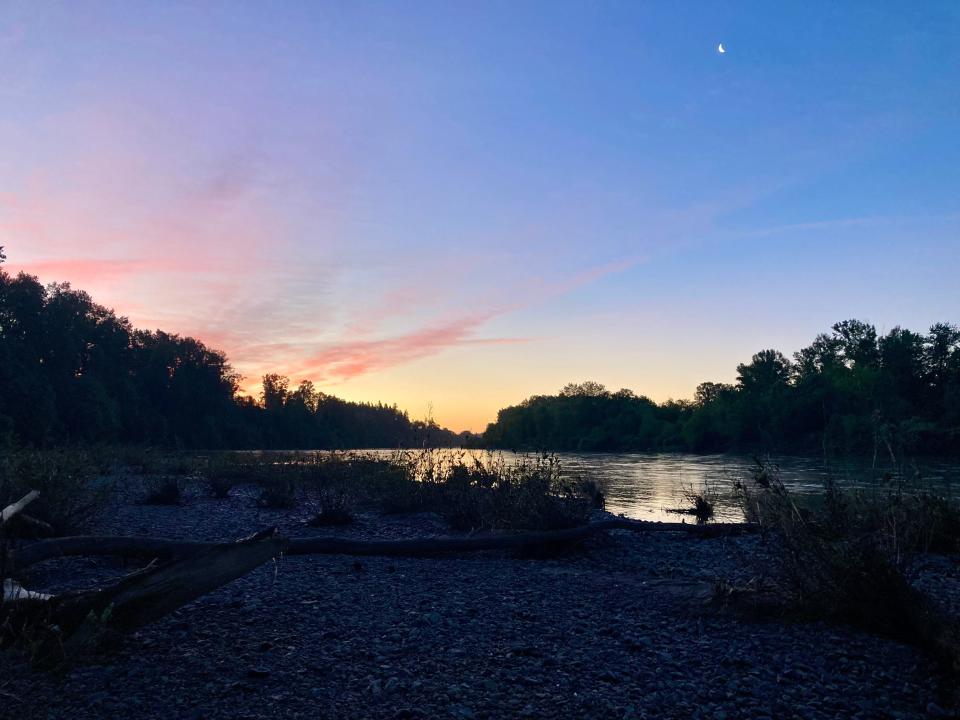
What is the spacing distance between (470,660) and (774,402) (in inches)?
3184

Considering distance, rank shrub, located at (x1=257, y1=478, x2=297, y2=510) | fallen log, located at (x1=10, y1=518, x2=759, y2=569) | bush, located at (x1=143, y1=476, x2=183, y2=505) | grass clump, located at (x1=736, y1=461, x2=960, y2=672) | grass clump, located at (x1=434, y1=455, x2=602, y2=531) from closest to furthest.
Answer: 1. grass clump, located at (x1=736, y1=461, x2=960, y2=672)
2. fallen log, located at (x1=10, y1=518, x2=759, y2=569)
3. grass clump, located at (x1=434, y1=455, x2=602, y2=531)
4. shrub, located at (x1=257, y1=478, x2=297, y2=510)
5. bush, located at (x1=143, y1=476, x2=183, y2=505)

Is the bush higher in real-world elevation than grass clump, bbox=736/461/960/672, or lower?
lower

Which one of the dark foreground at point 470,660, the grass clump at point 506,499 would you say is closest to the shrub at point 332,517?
the grass clump at point 506,499

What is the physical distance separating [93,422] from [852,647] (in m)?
63.3

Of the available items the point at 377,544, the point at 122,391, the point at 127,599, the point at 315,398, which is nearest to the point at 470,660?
the point at 127,599

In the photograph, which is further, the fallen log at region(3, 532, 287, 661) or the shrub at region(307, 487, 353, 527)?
the shrub at region(307, 487, 353, 527)

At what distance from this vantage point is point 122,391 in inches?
2778

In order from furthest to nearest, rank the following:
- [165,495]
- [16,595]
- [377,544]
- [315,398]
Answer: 1. [315,398]
2. [165,495]
3. [377,544]
4. [16,595]

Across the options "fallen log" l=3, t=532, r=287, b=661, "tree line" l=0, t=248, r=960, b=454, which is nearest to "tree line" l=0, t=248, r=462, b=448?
"tree line" l=0, t=248, r=960, b=454

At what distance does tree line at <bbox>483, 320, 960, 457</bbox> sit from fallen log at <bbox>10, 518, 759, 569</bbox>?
73.1 feet

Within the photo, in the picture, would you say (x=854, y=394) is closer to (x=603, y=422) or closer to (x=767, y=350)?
(x=767, y=350)

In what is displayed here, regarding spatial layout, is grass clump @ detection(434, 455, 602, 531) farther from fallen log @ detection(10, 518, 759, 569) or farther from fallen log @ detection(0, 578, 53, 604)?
fallen log @ detection(0, 578, 53, 604)

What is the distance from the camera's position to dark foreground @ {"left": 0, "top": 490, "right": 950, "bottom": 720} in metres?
4.33

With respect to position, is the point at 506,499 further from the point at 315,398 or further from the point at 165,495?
the point at 315,398
